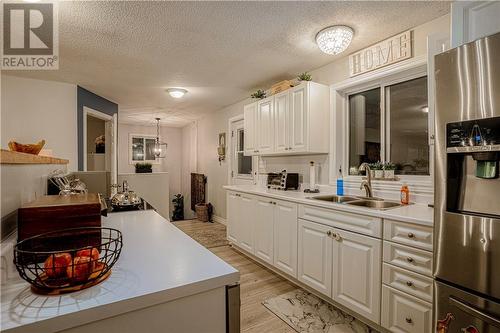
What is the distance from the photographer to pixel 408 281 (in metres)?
1.60

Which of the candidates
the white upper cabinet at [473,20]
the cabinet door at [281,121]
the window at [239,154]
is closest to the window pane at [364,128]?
the cabinet door at [281,121]

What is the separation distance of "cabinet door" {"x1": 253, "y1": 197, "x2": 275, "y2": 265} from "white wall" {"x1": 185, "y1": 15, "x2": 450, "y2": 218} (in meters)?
0.66

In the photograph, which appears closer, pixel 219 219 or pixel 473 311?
pixel 473 311

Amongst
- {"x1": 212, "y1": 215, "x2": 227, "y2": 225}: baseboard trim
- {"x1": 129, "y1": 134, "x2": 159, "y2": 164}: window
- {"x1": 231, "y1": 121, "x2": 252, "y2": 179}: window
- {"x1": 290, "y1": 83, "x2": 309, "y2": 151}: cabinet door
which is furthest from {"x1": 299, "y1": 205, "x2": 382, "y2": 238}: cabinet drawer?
{"x1": 129, "y1": 134, "x2": 159, "y2": 164}: window

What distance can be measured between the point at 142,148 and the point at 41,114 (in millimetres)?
4119

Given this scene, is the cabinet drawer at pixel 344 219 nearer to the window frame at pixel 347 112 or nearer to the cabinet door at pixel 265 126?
the window frame at pixel 347 112

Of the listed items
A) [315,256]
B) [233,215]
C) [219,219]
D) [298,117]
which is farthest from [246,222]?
[219,219]

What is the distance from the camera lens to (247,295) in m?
2.42

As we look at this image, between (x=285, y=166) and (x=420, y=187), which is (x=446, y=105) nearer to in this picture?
(x=420, y=187)

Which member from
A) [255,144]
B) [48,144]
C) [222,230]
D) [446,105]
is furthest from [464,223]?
[48,144]

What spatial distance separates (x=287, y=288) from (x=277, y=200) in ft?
2.95

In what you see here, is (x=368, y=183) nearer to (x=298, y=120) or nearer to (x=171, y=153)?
(x=298, y=120)

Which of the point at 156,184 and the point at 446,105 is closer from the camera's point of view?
the point at 446,105

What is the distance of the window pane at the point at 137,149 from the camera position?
7.59 m
